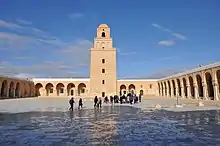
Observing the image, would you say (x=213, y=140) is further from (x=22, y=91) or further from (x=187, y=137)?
(x=22, y=91)

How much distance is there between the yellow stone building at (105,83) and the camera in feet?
107

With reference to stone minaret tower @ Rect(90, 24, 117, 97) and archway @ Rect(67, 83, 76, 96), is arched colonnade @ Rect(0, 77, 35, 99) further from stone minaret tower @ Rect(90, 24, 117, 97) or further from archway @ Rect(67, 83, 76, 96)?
stone minaret tower @ Rect(90, 24, 117, 97)

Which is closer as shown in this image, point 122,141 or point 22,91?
point 122,141

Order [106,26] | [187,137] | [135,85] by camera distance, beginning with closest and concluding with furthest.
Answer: [187,137] → [106,26] → [135,85]

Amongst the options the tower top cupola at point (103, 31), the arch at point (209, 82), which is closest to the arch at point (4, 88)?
the tower top cupola at point (103, 31)

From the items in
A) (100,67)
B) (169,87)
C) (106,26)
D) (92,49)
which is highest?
(106,26)

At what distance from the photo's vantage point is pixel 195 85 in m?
31.5

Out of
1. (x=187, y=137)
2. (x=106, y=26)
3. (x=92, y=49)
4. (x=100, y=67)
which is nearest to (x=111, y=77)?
(x=100, y=67)

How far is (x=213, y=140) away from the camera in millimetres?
5328

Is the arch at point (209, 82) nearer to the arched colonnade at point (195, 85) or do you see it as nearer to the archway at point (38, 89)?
the arched colonnade at point (195, 85)

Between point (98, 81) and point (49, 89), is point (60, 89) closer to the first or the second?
point (49, 89)

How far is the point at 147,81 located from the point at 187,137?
47.6 meters

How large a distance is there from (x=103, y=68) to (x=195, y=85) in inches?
681

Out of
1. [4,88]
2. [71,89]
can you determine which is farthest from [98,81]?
[4,88]
